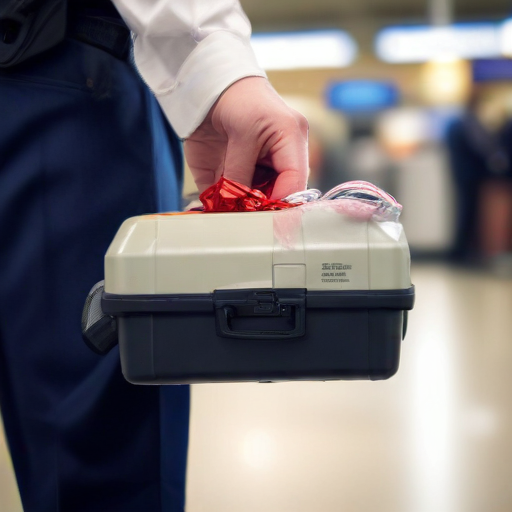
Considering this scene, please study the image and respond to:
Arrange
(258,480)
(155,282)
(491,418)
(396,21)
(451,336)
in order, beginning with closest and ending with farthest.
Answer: (155,282)
(258,480)
(491,418)
(451,336)
(396,21)

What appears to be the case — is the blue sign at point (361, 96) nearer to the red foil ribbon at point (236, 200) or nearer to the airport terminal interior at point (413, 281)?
the airport terminal interior at point (413, 281)

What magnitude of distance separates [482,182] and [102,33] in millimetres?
7127

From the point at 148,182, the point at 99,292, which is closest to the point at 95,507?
the point at 99,292

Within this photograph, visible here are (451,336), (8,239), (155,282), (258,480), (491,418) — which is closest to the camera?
(155,282)

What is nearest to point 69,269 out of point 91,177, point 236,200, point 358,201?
point 91,177

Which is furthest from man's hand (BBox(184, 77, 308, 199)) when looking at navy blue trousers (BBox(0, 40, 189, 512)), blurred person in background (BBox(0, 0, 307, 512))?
navy blue trousers (BBox(0, 40, 189, 512))

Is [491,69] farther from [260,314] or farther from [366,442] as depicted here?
[260,314]

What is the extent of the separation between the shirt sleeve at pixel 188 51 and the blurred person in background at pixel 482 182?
22.7ft

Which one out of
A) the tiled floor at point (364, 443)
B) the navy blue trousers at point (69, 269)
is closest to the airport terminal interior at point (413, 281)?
the tiled floor at point (364, 443)

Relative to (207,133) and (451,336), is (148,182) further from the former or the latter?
(451,336)

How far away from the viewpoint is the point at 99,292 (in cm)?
62

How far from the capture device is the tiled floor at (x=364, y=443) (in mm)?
1511

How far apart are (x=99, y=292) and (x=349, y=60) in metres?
8.00

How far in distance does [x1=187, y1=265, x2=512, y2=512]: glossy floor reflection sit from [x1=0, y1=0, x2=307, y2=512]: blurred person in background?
2.69ft
